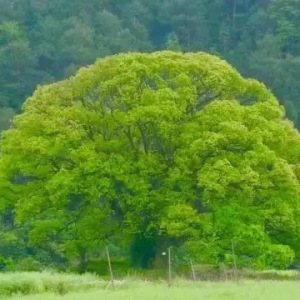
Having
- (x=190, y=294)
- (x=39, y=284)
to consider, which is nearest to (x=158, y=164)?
(x=39, y=284)

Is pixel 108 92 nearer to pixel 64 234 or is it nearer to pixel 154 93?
pixel 154 93

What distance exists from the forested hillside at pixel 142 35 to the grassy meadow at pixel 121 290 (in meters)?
54.2

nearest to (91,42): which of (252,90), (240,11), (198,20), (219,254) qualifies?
(198,20)

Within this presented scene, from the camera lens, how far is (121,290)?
89.3ft

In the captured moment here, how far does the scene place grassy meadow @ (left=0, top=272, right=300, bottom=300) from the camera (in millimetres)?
24250

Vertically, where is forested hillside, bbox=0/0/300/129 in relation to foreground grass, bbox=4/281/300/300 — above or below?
above

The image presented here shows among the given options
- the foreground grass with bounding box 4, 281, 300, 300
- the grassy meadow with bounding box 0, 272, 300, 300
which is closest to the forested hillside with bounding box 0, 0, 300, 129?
the grassy meadow with bounding box 0, 272, 300, 300

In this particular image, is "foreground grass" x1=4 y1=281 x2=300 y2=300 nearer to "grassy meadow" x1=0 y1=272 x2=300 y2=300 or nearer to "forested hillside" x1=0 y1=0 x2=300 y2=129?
"grassy meadow" x1=0 y1=272 x2=300 y2=300

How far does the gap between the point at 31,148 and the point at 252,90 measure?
10.9 m

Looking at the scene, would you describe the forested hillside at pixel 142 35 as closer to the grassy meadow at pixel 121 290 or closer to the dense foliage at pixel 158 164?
the dense foliage at pixel 158 164

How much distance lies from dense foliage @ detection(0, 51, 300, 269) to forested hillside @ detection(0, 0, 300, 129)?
131 ft

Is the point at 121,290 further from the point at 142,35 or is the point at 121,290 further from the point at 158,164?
the point at 142,35

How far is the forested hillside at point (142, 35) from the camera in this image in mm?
92500

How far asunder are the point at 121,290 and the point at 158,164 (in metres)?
15.9
